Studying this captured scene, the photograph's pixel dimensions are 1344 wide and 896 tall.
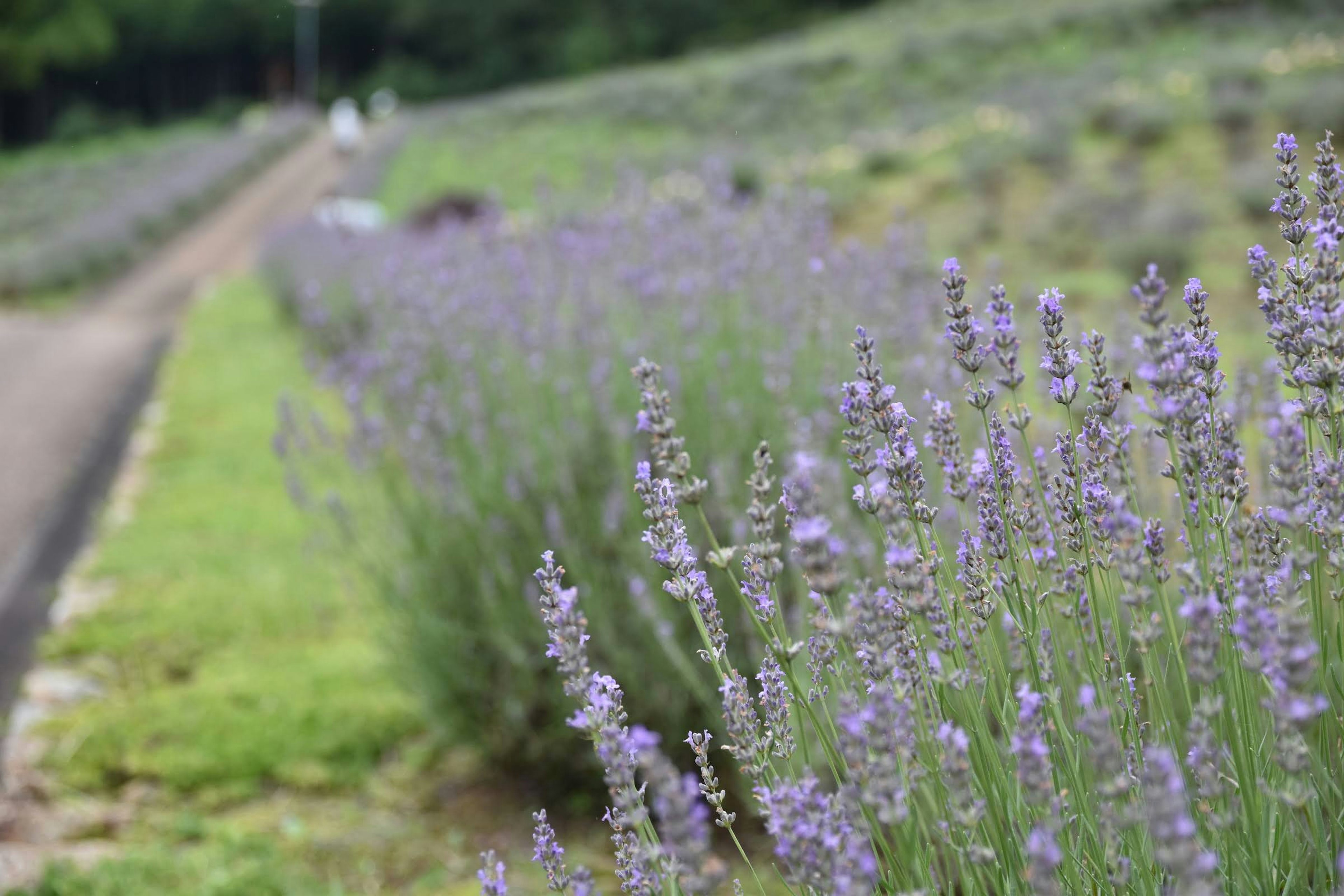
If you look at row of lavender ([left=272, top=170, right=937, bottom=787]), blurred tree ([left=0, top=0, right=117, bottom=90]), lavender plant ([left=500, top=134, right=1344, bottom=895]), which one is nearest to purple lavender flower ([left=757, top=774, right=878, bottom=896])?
lavender plant ([left=500, top=134, right=1344, bottom=895])

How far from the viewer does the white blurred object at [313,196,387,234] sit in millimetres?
12974

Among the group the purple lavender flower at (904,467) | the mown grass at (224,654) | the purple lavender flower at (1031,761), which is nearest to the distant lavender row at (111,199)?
the mown grass at (224,654)

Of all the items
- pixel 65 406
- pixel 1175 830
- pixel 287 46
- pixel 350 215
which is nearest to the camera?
pixel 1175 830

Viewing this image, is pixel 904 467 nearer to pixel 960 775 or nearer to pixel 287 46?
pixel 960 775

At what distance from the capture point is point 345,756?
143 inches

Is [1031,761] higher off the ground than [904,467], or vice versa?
[904,467]

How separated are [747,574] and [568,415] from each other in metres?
2.27

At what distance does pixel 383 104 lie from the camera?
49688mm

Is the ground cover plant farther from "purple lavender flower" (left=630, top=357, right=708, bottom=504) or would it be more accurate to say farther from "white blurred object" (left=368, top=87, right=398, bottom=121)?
"white blurred object" (left=368, top=87, right=398, bottom=121)

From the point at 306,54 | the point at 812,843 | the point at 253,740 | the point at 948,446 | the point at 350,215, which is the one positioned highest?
the point at 306,54

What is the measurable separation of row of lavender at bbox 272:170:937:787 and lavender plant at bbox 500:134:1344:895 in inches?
46.3

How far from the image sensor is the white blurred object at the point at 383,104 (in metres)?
45.7

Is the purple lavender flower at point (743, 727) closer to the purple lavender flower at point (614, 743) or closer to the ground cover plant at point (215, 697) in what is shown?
the purple lavender flower at point (614, 743)

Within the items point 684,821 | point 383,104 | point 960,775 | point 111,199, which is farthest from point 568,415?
point 383,104
